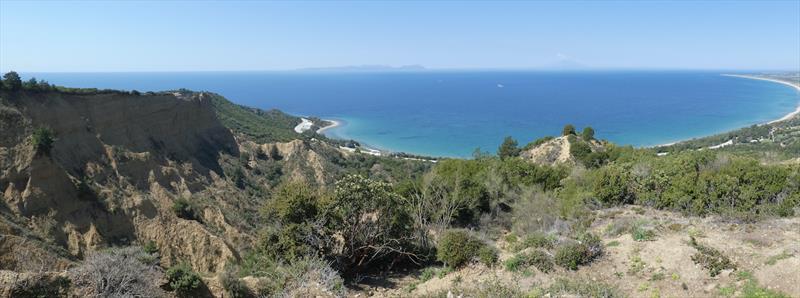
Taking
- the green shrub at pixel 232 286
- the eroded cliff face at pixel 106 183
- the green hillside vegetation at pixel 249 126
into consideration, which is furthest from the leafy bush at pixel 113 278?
the green hillside vegetation at pixel 249 126

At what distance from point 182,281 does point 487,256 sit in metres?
7.64

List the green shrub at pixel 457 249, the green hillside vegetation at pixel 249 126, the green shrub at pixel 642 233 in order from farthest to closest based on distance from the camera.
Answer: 1. the green hillside vegetation at pixel 249 126
2. the green shrub at pixel 642 233
3. the green shrub at pixel 457 249

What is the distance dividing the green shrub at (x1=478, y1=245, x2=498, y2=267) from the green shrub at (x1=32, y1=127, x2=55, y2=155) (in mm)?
27232

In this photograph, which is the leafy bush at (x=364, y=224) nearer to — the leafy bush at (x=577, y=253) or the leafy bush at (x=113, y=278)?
the leafy bush at (x=577, y=253)

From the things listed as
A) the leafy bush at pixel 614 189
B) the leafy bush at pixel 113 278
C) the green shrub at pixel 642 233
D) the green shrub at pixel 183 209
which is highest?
the leafy bush at pixel 113 278

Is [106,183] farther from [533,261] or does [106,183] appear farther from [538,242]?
[533,261]

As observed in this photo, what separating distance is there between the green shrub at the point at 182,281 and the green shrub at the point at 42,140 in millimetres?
22702

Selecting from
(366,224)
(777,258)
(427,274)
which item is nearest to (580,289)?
(427,274)

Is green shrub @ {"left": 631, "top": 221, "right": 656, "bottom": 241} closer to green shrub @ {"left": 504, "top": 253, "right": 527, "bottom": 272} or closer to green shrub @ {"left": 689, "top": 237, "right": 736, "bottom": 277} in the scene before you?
green shrub @ {"left": 689, "top": 237, "right": 736, "bottom": 277}

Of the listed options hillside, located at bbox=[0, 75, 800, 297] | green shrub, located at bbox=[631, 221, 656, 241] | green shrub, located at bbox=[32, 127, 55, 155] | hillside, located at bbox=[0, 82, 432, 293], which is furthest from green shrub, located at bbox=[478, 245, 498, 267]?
green shrub, located at bbox=[32, 127, 55, 155]

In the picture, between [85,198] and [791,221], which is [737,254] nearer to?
[791,221]

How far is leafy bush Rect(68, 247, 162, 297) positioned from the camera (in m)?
9.40

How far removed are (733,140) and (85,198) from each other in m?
101

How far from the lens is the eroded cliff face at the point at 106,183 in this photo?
24.2 metres
